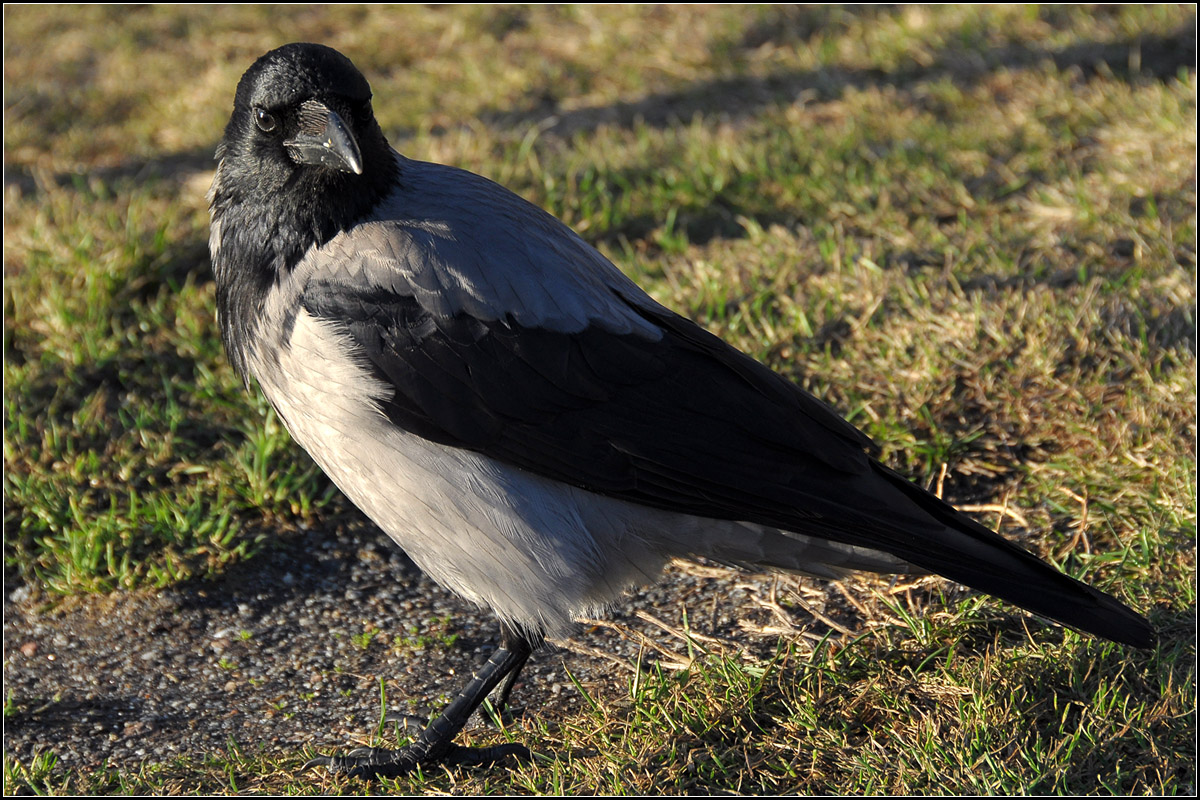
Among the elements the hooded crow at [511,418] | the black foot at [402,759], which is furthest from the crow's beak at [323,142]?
the black foot at [402,759]

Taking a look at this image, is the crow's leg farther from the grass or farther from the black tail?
the black tail

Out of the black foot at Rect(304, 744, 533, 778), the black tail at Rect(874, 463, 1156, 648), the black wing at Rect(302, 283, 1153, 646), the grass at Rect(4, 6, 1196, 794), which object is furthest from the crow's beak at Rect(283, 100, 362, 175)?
the black tail at Rect(874, 463, 1156, 648)

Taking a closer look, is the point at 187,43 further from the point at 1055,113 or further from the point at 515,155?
the point at 1055,113

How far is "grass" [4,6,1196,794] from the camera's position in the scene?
3225mm

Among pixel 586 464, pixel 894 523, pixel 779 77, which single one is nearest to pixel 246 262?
pixel 586 464

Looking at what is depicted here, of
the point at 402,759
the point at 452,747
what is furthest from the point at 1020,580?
the point at 402,759

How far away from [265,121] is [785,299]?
2297mm

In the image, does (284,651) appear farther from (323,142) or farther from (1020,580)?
(1020,580)

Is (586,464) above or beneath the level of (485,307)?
beneath

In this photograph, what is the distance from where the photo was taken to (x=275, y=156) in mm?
3369

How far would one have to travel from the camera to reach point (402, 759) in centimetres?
326

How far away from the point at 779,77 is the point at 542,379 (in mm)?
4424

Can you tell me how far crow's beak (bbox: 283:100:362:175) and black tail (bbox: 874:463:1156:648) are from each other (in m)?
1.82

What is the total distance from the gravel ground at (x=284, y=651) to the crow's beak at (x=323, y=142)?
1.48 meters
